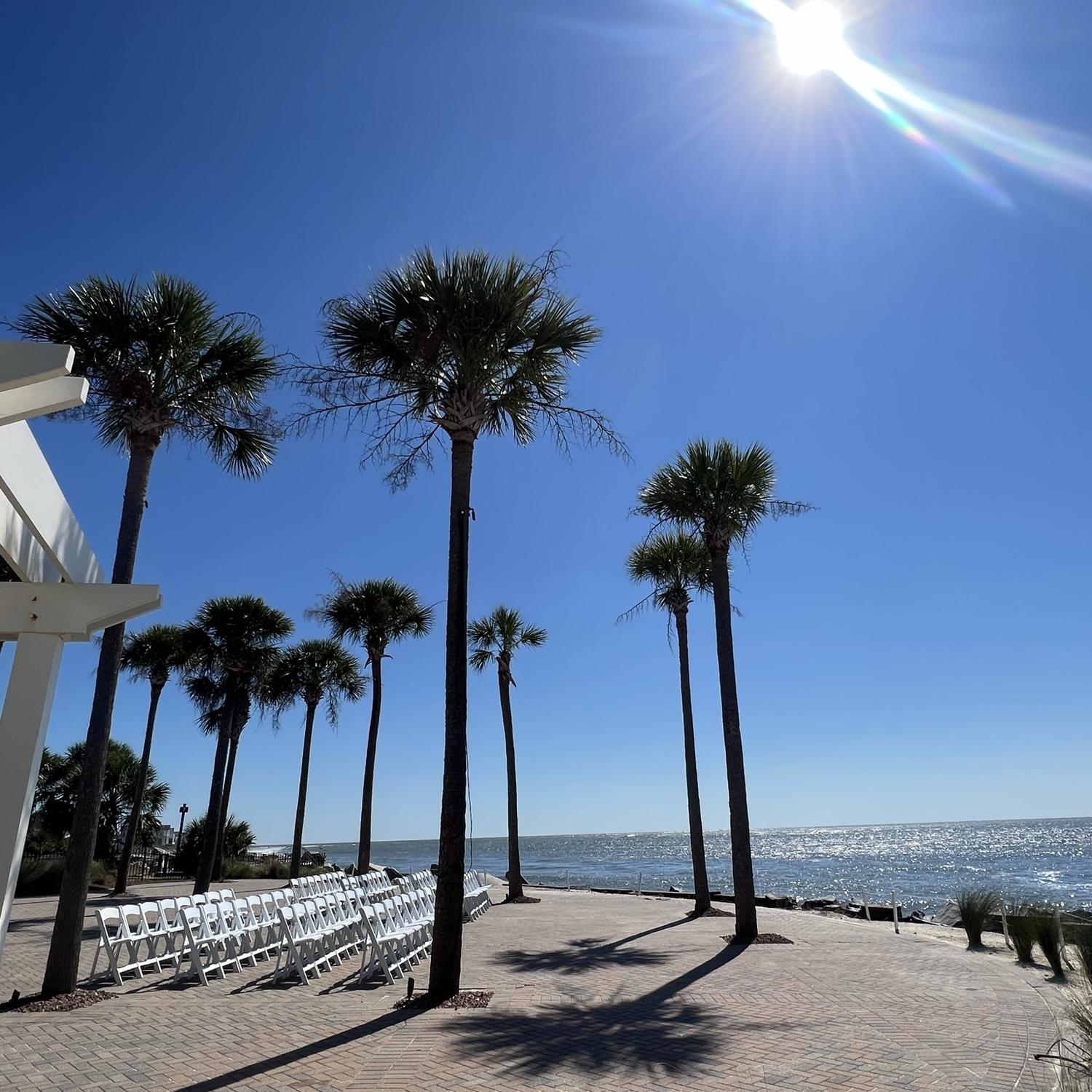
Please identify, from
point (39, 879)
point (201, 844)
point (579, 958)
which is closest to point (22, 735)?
point (579, 958)

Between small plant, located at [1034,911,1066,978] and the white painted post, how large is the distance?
39.5 ft

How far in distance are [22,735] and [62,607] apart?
3.46 feet

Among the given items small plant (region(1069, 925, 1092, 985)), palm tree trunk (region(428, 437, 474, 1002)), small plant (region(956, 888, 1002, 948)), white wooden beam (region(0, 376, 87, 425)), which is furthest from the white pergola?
small plant (region(956, 888, 1002, 948))

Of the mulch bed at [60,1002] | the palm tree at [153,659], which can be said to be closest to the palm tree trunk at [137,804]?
the palm tree at [153,659]

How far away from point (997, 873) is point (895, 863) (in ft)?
71.1

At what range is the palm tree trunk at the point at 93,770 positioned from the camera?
859cm

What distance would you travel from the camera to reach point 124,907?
386 inches

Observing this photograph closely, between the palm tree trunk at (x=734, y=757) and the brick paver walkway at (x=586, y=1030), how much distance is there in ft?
9.13

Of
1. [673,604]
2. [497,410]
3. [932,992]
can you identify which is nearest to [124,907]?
[497,410]

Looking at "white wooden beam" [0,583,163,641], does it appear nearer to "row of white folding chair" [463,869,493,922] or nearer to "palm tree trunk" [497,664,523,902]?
"row of white folding chair" [463,869,493,922]

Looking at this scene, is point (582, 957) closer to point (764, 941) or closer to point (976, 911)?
point (764, 941)

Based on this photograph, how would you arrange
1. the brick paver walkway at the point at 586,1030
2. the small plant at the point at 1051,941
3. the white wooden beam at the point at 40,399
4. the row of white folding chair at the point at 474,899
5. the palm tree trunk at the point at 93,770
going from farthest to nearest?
the row of white folding chair at the point at 474,899 < the small plant at the point at 1051,941 < the palm tree trunk at the point at 93,770 < the brick paver walkway at the point at 586,1030 < the white wooden beam at the point at 40,399

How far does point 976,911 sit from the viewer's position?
13703 millimetres

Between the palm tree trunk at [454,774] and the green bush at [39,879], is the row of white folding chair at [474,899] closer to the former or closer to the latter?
the palm tree trunk at [454,774]
